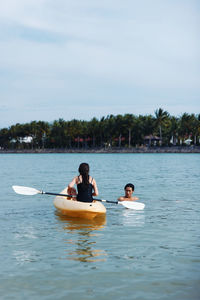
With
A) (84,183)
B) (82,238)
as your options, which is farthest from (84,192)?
(82,238)

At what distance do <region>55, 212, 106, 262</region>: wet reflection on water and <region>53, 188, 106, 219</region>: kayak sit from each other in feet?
0.60

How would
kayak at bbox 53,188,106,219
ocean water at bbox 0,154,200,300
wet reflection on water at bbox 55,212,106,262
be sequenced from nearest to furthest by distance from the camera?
ocean water at bbox 0,154,200,300 < wet reflection on water at bbox 55,212,106,262 < kayak at bbox 53,188,106,219

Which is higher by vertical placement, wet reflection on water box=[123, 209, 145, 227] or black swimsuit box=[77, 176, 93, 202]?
black swimsuit box=[77, 176, 93, 202]

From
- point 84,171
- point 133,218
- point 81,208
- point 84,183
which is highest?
point 84,171

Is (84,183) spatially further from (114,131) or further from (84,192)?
(114,131)

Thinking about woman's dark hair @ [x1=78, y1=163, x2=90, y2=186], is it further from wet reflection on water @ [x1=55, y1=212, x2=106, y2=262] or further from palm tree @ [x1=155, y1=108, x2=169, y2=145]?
palm tree @ [x1=155, y1=108, x2=169, y2=145]

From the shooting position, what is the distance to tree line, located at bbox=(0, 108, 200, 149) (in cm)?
12756

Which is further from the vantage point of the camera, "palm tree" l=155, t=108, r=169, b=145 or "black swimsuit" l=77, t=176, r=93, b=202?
"palm tree" l=155, t=108, r=169, b=145

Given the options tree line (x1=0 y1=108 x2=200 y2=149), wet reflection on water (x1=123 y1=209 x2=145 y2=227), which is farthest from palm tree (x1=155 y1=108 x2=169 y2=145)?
wet reflection on water (x1=123 y1=209 x2=145 y2=227)

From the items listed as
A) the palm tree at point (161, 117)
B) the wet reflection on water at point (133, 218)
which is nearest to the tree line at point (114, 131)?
the palm tree at point (161, 117)

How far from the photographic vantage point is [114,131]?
450 feet

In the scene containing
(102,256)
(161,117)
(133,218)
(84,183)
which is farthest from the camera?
(161,117)

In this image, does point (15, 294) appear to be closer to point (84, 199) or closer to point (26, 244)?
point (26, 244)

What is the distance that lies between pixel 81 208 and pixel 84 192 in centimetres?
47
